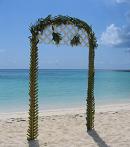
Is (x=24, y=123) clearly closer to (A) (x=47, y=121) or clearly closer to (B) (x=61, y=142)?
(A) (x=47, y=121)

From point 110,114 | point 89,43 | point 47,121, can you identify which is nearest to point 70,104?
point 110,114

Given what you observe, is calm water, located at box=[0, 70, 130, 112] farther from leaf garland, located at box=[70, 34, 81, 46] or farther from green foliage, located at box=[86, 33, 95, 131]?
leaf garland, located at box=[70, 34, 81, 46]

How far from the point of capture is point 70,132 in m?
15.7

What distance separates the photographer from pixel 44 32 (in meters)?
14.0

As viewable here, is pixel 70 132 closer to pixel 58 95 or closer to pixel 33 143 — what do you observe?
pixel 33 143

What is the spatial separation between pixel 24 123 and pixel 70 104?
13808 mm

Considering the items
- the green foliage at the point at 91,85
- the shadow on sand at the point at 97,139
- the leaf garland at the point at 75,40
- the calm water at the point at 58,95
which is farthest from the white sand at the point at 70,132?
the calm water at the point at 58,95

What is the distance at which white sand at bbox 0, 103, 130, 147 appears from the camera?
545 inches

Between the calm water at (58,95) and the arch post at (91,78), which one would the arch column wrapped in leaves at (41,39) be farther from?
the calm water at (58,95)

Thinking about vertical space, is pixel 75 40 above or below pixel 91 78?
above

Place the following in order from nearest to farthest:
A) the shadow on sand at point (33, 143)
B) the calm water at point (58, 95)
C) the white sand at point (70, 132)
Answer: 1. the shadow on sand at point (33, 143)
2. the white sand at point (70, 132)
3. the calm water at point (58, 95)

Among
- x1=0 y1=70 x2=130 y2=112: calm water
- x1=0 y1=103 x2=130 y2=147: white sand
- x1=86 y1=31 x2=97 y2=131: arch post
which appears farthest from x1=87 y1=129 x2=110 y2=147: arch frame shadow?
x1=0 y1=70 x2=130 y2=112: calm water

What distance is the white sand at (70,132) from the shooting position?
545 inches

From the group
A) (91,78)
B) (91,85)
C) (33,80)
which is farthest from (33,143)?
(91,78)
